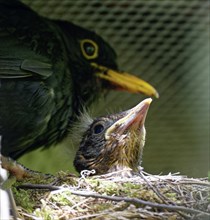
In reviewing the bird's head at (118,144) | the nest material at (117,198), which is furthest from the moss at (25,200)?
the bird's head at (118,144)

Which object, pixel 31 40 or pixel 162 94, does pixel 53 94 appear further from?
pixel 162 94

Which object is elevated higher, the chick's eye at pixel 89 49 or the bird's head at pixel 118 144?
the chick's eye at pixel 89 49

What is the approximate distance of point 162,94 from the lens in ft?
10.9

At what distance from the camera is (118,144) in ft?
7.21

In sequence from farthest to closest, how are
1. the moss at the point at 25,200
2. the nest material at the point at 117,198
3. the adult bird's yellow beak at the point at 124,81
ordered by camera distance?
the adult bird's yellow beak at the point at 124,81
the moss at the point at 25,200
the nest material at the point at 117,198

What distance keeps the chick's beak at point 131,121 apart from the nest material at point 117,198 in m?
0.27

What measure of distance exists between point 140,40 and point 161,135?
530 millimetres

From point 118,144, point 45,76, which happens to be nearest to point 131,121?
point 118,144

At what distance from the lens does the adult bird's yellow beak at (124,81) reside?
275 centimetres

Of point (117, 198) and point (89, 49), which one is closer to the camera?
point (117, 198)

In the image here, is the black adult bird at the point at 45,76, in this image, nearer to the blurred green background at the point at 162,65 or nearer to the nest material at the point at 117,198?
the blurred green background at the point at 162,65

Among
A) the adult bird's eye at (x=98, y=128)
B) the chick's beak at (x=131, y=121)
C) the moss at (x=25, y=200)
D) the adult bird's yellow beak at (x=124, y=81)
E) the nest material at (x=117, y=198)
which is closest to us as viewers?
the nest material at (x=117, y=198)

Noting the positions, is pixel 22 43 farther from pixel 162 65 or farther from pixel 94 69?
pixel 162 65

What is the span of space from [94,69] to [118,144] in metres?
0.73
